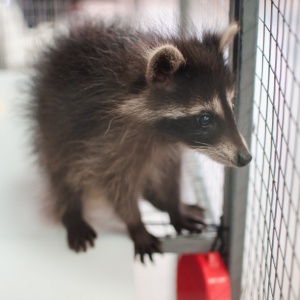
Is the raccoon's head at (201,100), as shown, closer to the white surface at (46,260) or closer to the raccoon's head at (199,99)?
the raccoon's head at (199,99)

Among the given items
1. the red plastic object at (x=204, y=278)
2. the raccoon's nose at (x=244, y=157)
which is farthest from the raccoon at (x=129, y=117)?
the red plastic object at (x=204, y=278)

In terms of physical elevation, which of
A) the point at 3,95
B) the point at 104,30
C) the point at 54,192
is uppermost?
the point at 104,30

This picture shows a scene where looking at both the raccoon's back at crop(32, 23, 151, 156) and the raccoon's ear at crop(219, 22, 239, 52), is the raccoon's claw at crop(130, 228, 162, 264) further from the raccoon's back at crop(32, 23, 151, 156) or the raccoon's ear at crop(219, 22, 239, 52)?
the raccoon's ear at crop(219, 22, 239, 52)

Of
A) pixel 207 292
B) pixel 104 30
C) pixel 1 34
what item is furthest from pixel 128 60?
pixel 1 34

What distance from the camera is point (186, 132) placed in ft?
3.68

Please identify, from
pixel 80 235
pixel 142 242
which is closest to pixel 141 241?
pixel 142 242

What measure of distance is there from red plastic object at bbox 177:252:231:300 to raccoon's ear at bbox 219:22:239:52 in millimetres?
589

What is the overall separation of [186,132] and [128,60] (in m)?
0.22

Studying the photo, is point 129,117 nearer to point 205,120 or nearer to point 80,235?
point 205,120

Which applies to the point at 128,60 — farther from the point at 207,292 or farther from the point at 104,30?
the point at 207,292

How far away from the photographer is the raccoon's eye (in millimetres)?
1102

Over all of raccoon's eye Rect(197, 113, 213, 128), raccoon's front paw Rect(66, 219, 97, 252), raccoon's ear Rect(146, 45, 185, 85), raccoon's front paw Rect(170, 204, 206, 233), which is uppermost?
raccoon's ear Rect(146, 45, 185, 85)

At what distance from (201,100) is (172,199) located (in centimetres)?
45

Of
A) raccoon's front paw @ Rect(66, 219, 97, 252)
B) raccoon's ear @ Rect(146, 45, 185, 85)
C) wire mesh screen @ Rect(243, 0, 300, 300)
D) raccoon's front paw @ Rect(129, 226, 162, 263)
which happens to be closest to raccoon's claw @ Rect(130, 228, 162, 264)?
raccoon's front paw @ Rect(129, 226, 162, 263)
